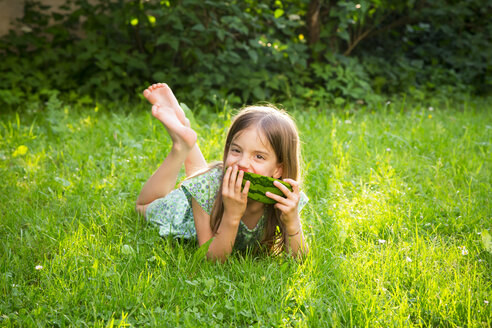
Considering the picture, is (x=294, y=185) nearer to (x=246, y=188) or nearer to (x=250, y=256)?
(x=246, y=188)

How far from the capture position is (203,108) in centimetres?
463

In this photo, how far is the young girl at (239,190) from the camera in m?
2.10

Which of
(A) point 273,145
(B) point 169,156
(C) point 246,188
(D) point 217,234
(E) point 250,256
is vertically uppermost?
(A) point 273,145

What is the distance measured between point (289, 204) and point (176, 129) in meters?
0.69

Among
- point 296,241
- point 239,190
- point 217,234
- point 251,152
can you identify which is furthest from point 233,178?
point 296,241

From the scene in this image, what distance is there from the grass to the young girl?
0.34ft

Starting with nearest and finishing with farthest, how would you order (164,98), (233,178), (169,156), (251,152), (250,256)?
(233,178) < (251,152) < (250,256) < (169,156) < (164,98)

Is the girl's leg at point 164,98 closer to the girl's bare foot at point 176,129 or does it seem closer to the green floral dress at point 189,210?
the girl's bare foot at point 176,129

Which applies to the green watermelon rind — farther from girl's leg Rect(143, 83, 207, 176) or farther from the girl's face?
girl's leg Rect(143, 83, 207, 176)

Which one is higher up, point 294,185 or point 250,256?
point 294,185

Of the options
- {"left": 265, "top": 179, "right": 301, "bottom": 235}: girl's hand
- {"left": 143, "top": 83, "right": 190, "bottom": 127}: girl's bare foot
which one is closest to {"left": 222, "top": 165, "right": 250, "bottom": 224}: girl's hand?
{"left": 265, "top": 179, "right": 301, "bottom": 235}: girl's hand

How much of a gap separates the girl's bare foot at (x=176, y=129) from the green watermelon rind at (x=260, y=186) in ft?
1.56

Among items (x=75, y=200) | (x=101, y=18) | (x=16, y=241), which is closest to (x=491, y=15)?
(x=101, y=18)

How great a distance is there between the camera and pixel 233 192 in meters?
2.04
